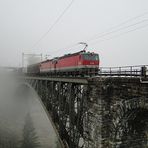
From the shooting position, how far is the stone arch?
1190 cm

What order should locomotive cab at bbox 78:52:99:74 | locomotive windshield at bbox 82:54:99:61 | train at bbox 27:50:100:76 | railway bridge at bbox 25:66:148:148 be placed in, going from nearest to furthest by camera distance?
railway bridge at bbox 25:66:148:148
train at bbox 27:50:100:76
locomotive cab at bbox 78:52:99:74
locomotive windshield at bbox 82:54:99:61

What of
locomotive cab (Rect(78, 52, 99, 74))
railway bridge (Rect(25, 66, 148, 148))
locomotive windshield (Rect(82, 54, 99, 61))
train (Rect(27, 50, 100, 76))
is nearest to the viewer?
railway bridge (Rect(25, 66, 148, 148))

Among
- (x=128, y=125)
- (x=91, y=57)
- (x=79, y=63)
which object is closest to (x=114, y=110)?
(x=128, y=125)

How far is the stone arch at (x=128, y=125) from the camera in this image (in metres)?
11.9

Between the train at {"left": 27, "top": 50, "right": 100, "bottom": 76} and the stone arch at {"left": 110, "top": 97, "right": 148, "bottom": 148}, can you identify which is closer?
the stone arch at {"left": 110, "top": 97, "right": 148, "bottom": 148}

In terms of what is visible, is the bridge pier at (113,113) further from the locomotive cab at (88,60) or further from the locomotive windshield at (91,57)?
the locomotive windshield at (91,57)

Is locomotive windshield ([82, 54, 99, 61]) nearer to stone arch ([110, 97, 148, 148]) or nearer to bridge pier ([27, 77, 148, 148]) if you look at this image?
bridge pier ([27, 77, 148, 148])

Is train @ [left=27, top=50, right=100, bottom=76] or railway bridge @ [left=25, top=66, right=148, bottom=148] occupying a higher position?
train @ [left=27, top=50, right=100, bottom=76]

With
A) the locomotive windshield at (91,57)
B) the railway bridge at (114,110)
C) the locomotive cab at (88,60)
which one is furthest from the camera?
the locomotive windshield at (91,57)

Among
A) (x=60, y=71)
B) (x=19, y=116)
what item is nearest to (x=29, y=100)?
(x=19, y=116)

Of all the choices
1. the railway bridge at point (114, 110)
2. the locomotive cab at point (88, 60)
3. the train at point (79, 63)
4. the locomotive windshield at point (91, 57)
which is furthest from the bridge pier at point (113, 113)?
the locomotive windshield at point (91, 57)

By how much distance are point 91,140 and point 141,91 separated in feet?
17.7

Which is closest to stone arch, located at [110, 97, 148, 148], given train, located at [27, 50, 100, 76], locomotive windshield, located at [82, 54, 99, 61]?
train, located at [27, 50, 100, 76]

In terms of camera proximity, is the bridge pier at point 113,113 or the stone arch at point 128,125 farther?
the stone arch at point 128,125
